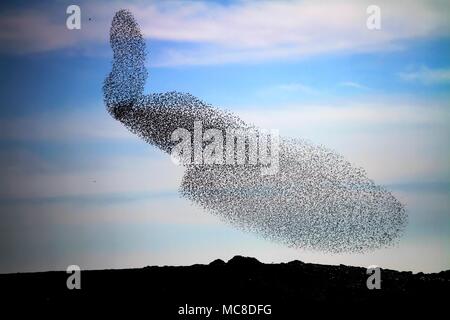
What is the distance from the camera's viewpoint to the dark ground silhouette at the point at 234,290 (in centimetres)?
921

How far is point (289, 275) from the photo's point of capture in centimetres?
1064

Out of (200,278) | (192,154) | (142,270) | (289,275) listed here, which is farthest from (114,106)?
(289,275)

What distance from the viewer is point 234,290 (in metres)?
9.59

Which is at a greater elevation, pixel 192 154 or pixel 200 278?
pixel 192 154

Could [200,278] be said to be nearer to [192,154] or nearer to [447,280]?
[192,154]

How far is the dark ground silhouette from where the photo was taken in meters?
9.21
